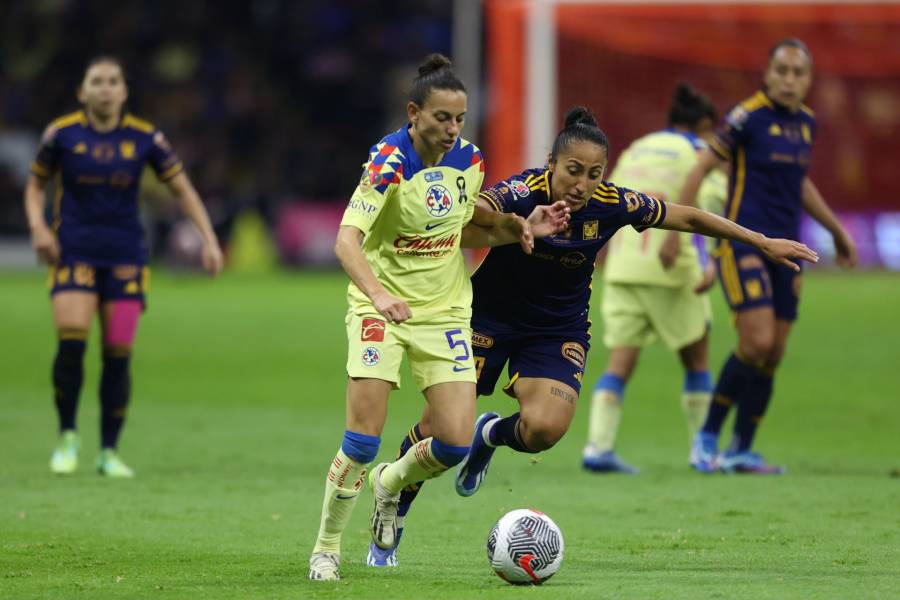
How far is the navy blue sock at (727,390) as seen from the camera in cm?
1020

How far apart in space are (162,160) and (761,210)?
3.89m

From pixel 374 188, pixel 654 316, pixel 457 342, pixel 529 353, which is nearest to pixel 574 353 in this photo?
pixel 529 353

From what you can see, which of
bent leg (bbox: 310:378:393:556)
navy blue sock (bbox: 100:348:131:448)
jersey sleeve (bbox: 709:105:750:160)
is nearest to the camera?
bent leg (bbox: 310:378:393:556)

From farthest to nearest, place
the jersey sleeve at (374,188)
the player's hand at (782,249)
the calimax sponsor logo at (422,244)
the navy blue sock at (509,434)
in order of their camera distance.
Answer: the navy blue sock at (509,434) < the player's hand at (782,249) < the calimax sponsor logo at (422,244) < the jersey sleeve at (374,188)

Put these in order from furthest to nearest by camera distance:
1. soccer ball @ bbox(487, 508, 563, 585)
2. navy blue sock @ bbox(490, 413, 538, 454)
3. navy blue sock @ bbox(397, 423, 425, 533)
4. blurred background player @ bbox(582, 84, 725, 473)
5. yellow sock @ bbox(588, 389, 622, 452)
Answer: blurred background player @ bbox(582, 84, 725, 473) < yellow sock @ bbox(588, 389, 622, 452) < navy blue sock @ bbox(490, 413, 538, 454) < navy blue sock @ bbox(397, 423, 425, 533) < soccer ball @ bbox(487, 508, 563, 585)

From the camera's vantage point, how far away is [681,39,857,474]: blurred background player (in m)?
9.90

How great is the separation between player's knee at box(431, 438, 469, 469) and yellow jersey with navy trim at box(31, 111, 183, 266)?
398 centimetres

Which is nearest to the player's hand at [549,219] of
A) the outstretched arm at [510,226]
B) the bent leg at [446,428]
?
the outstretched arm at [510,226]

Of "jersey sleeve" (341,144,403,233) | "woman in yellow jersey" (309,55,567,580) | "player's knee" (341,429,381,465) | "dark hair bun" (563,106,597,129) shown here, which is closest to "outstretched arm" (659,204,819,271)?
"dark hair bun" (563,106,597,129)

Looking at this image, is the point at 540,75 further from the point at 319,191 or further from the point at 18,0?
the point at 18,0

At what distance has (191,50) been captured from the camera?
118 feet

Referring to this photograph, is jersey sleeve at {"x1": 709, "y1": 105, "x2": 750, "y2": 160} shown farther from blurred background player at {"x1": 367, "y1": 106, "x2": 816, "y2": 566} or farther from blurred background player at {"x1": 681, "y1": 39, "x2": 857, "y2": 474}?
blurred background player at {"x1": 367, "y1": 106, "x2": 816, "y2": 566}

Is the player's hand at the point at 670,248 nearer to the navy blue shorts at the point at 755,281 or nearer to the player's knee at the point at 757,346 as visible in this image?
the navy blue shorts at the point at 755,281

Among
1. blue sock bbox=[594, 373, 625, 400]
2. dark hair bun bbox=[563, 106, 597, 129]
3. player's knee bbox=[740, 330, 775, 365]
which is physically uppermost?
dark hair bun bbox=[563, 106, 597, 129]
